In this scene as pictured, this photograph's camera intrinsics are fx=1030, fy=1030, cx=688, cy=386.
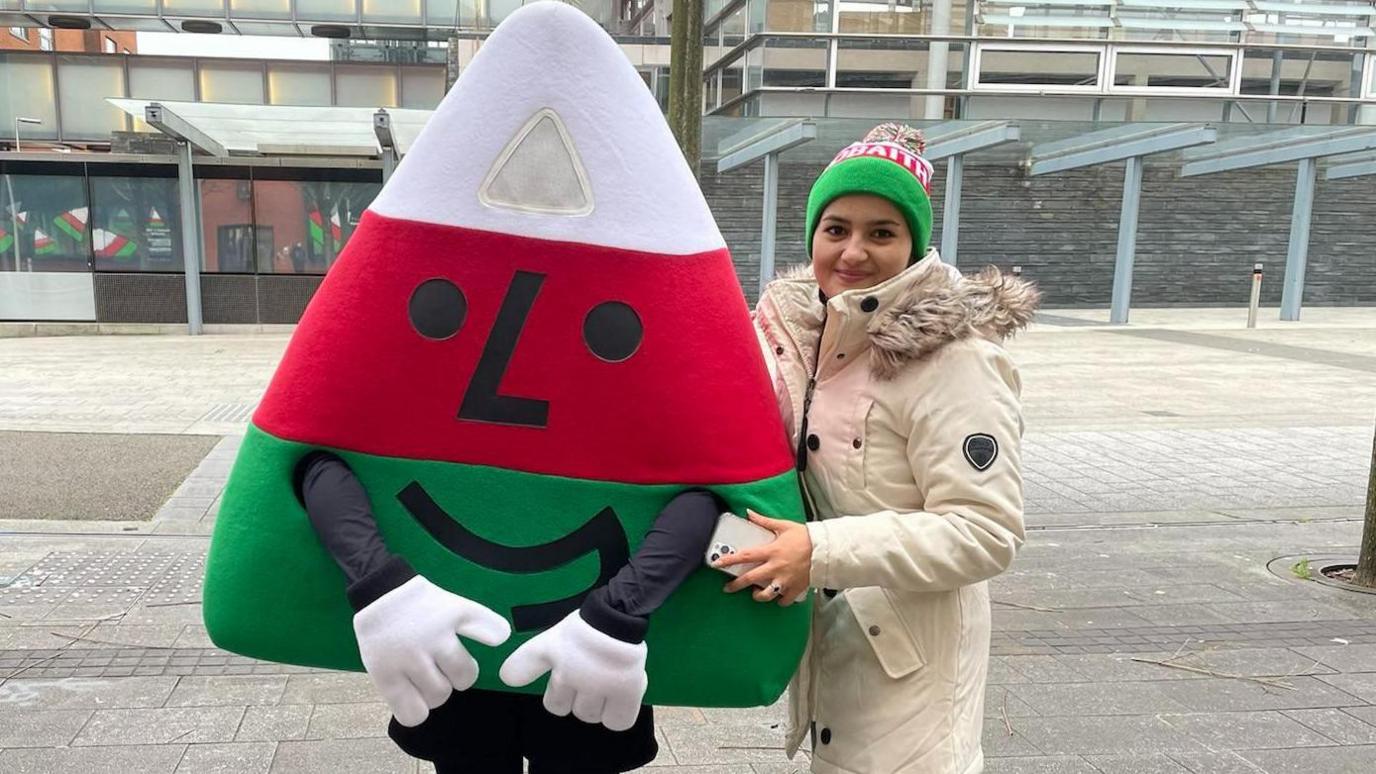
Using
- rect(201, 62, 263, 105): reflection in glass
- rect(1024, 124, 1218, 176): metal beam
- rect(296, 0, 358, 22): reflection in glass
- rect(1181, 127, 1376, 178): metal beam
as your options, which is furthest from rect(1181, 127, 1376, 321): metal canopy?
rect(201, 62, 263, 105): reflection in glass

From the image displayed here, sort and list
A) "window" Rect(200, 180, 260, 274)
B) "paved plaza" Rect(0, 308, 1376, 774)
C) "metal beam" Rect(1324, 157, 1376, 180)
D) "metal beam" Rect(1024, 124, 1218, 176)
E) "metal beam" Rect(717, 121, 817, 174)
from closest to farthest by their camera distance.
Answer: "paved plaza" Rect(0, 308, 1376, 774)
"window" Rect(200, 180, 260, 274)
"metal beam" Rect(717, 121, 817, 174)
"metal beam" Rect(1024, 124, 1218, 176)
"metal beam" Rect(1324, 157, 1376, 180)

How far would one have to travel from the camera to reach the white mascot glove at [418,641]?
1515 mm

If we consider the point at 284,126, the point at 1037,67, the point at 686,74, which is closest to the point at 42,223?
the point at 284,126

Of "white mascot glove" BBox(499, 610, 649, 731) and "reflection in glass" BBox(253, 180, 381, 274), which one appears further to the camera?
"reflection in glass" BBox(253, 180, 381, 274)

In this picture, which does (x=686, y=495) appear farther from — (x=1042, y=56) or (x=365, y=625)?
(x=1042, y=56)

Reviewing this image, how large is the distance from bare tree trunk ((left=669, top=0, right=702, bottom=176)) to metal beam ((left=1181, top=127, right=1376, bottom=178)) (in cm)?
1622

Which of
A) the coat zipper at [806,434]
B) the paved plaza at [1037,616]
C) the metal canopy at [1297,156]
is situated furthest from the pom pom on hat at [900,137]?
the metal canopy at [1297,156]

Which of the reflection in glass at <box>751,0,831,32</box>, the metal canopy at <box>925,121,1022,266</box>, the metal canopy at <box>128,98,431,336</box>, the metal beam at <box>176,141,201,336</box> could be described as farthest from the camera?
the reflection in glass at <box>751,0,831,32</box>

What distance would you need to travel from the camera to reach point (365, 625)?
152 centimetres

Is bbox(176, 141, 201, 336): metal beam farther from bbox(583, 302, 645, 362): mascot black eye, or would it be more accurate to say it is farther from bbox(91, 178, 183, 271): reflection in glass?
bbox(583, 302, 645, 362): mascot black eye

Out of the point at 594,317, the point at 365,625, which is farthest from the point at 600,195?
the point at 365,625

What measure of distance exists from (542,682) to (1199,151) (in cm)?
2215

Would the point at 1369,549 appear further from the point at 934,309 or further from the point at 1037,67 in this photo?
the point at 1037,67

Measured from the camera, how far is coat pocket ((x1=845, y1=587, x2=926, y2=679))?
1720 mm
